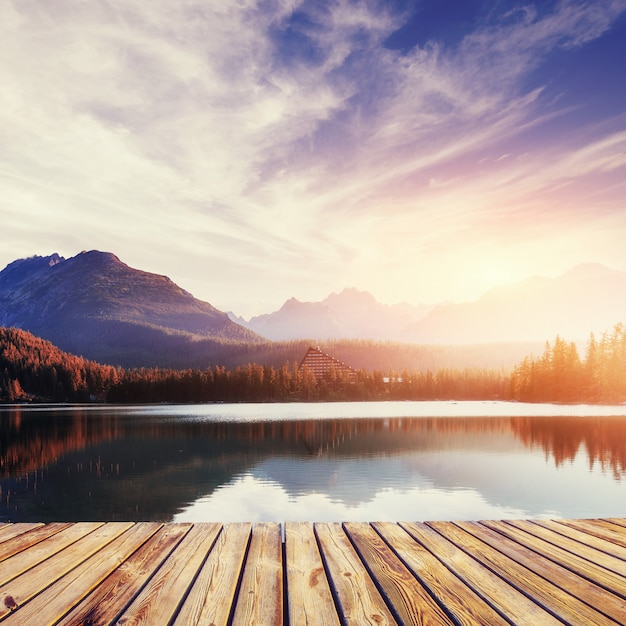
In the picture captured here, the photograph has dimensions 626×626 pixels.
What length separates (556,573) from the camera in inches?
234

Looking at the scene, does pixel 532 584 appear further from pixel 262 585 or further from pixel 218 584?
pixel 218 584

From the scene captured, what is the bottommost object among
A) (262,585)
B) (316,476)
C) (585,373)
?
(316,476)

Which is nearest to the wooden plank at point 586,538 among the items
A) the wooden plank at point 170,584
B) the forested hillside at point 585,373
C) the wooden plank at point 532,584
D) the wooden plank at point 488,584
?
the wooden plank at point 532,584

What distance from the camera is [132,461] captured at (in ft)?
136

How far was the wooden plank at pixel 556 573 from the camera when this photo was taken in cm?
506

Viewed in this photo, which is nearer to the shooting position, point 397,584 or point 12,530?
point 397,584

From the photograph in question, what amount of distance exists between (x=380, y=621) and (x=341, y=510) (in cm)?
2148

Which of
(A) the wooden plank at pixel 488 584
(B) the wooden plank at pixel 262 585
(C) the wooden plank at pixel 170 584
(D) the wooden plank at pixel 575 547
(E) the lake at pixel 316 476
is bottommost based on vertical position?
(E) the lake at pixel 316 476

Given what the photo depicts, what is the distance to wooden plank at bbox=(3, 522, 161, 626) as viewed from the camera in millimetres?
4766

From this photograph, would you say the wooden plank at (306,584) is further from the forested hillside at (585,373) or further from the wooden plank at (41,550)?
the forested hillside at (585,373)

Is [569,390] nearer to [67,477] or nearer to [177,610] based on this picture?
[67,477]

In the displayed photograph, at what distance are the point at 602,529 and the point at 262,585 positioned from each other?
5526 millimetres

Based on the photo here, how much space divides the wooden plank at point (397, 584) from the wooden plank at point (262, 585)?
1029mm

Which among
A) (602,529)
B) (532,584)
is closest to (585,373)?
(602,529)
